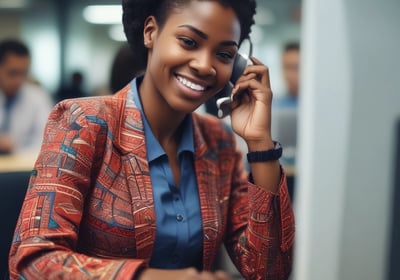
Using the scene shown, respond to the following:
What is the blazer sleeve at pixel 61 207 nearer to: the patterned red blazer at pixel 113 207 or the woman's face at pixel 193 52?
the patterned red blazer at pixel 113 207

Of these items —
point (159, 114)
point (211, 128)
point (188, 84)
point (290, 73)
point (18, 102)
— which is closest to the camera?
point (188, 84)

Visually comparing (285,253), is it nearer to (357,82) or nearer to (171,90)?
(171,90)

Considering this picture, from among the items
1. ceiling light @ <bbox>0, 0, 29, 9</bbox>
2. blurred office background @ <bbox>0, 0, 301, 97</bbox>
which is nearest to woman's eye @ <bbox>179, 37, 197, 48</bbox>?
blurred office background @ <bbox>0, 0, 301, 97</bbox>

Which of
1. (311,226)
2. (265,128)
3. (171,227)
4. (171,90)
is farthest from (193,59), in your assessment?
(311,226)

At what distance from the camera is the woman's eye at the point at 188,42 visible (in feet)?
2.90

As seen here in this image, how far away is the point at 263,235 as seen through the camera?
972mm

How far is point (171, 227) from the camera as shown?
938mm

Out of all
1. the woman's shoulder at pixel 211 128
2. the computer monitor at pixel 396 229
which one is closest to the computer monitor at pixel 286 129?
the woman's shoulder at pixel 211 128

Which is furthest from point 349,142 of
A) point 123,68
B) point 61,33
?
point 61,33

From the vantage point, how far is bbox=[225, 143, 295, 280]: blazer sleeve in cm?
94

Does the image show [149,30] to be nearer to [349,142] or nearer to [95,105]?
[95,105]

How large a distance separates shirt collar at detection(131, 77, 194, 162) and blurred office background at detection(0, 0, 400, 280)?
1.76 feet

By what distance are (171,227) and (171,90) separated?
237mm

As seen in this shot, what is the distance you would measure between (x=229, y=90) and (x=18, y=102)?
7.19 ft
